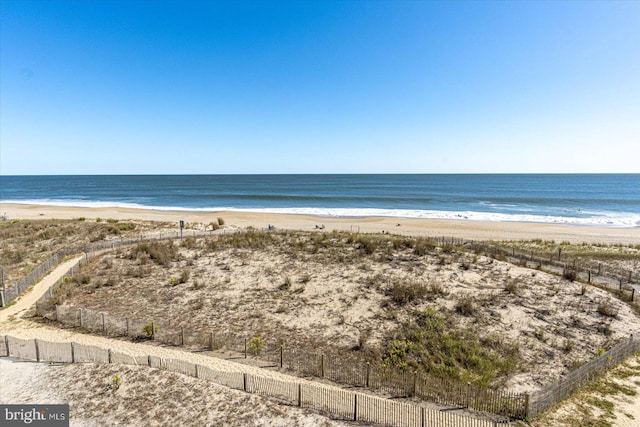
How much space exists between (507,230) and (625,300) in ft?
98.7

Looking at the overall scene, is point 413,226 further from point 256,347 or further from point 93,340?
point 93,340

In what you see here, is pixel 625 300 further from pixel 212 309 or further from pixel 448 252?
pixel 212 309

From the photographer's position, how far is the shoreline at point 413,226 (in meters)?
41.4

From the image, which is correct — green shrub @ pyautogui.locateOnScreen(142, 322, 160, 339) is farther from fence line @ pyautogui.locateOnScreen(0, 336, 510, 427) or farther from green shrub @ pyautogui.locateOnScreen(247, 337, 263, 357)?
green shrub @ pyautogui.locateOnScreen(247, 337, 263, 357)

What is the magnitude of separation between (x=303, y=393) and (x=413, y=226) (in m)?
42.3

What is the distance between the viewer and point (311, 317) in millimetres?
16094

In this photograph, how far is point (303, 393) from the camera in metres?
9.85

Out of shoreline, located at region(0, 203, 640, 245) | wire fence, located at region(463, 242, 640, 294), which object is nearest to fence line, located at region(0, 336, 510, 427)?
wire fence, located at region(463, 242, 640, 294)

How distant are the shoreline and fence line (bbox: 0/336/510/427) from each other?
32.7 metres

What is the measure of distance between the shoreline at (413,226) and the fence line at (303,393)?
107ft

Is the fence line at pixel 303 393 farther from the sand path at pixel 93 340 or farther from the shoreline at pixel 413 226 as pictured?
the shoreline at pixel 413 226

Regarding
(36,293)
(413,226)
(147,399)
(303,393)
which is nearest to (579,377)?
(303,393)

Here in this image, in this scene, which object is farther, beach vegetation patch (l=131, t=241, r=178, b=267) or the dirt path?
beach vegetation patch (l=131, t=241, r=178, b=267)

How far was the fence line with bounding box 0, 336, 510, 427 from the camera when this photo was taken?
8859 millimetres
